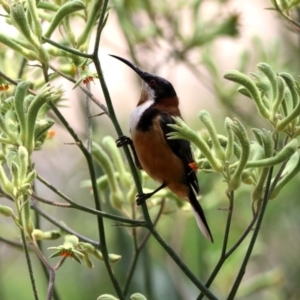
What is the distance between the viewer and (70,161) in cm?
240

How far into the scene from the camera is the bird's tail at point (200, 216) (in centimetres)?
124

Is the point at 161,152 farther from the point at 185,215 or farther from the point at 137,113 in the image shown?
the point at 185,215

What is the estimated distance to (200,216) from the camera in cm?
127

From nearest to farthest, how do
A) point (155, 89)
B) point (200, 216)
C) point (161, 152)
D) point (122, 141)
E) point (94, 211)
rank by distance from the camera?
point (94, 211) → point (122, 141) → point (200, 216) → point (161, 152) → point (155, 89)

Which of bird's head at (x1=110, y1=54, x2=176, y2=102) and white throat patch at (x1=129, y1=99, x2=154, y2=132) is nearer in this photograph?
white throat patch at (x1=129, y1=99, x2=154, y2=132)

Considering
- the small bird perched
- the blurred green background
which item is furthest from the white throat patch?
the blurred green background

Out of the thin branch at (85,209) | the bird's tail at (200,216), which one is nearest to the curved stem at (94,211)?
the thin branch at (85,209)

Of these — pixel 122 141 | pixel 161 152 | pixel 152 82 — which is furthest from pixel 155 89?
pixel 122 141

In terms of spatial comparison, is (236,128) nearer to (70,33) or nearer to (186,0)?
(70,33)

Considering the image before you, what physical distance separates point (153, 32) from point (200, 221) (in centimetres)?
68

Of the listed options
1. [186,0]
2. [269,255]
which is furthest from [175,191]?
[269,255]

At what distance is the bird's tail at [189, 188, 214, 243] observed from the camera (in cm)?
124

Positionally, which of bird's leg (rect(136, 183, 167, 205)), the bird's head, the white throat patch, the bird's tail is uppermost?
the bird's head

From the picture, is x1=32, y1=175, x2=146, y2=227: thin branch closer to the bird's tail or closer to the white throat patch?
the bird's tail
